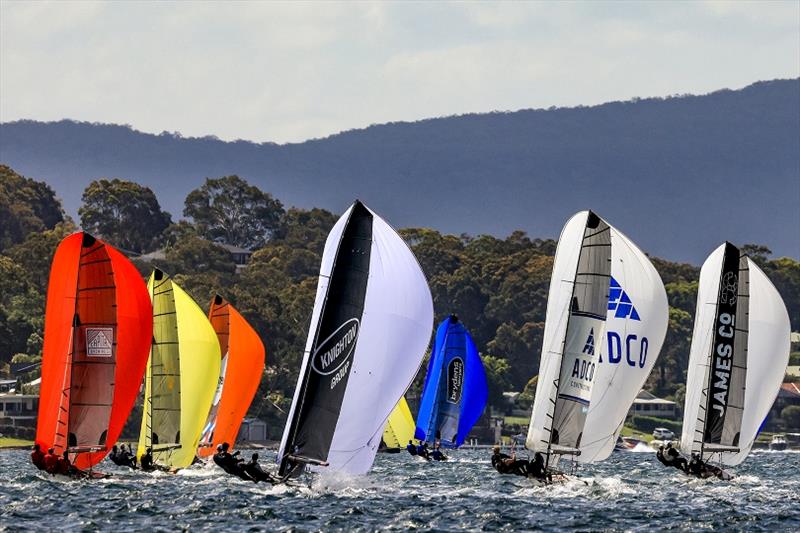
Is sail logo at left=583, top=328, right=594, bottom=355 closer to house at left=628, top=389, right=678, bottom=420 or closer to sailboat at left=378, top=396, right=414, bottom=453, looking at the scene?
sailboat at left=378, top=396, right=414, bottom=453

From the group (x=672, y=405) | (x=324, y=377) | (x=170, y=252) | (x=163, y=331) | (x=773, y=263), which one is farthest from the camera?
(x=773, y=263)

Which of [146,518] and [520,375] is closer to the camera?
[146,518]

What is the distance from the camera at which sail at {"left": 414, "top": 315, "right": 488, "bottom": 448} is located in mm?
76688

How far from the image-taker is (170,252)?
16200 centimetres

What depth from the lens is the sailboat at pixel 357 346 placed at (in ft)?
138

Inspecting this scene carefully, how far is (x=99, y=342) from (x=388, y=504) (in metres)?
9.68

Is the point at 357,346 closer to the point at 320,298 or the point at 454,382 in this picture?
the point at 320,298

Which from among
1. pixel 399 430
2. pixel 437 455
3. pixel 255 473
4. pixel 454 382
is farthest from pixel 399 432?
pixel 255 473

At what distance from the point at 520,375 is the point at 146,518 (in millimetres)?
111849

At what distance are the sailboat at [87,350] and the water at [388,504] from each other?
1.63 metres

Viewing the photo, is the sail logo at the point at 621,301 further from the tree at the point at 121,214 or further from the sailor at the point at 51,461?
the tree at the point at 121,214

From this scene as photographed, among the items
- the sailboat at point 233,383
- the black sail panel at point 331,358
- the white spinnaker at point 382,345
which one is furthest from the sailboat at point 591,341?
the sailboat at point 233,383

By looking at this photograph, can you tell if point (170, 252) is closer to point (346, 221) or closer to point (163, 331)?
point (163, 331)

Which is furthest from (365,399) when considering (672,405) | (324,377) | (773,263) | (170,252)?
(773,263)
